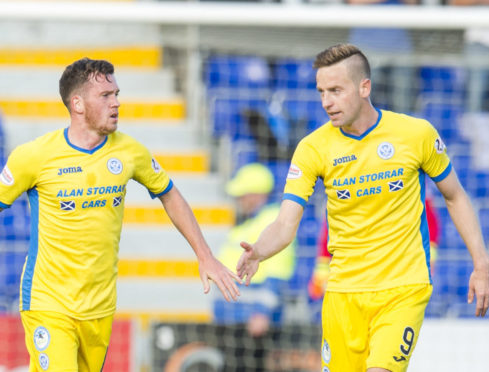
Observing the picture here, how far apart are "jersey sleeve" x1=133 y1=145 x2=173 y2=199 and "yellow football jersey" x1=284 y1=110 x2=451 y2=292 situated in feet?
2.45

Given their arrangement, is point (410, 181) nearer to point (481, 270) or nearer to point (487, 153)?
point (481, 270)

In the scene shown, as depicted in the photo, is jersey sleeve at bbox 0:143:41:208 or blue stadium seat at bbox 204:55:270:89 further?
blue stadium seat at bbox 204:55:270:89

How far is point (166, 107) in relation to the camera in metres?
11.3

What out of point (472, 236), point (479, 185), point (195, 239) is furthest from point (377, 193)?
point (479, 185)

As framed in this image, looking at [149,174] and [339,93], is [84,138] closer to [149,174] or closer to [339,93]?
[149,174]

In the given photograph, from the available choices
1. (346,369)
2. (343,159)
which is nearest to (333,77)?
(343,159)

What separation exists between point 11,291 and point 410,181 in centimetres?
510

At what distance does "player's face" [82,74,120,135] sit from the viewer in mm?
5262

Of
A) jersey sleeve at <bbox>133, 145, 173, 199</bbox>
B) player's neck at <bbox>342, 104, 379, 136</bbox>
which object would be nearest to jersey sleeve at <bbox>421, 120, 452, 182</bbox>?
player's neck at <bbox>342, 104, 379, 136</bbox>

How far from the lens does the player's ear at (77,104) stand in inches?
209

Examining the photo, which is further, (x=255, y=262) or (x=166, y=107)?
(x=166, y=107)

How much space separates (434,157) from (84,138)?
6.41ft

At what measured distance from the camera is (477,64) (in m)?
9.52

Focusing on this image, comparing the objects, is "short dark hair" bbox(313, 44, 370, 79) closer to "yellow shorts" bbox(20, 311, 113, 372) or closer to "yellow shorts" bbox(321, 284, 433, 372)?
"yellow shorts" bbox(321, 284, 433, 372)
